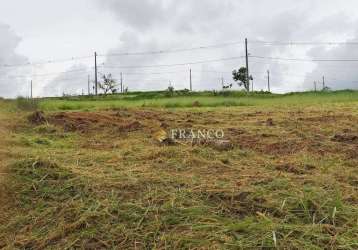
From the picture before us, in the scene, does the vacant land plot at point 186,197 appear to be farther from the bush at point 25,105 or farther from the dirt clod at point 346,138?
the bush at point 25,105

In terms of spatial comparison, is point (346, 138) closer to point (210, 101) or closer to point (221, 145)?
point (221, 145)

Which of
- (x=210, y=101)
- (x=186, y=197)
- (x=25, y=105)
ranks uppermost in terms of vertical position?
(x=210, y=101)

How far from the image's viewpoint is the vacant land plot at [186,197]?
93.9 inches

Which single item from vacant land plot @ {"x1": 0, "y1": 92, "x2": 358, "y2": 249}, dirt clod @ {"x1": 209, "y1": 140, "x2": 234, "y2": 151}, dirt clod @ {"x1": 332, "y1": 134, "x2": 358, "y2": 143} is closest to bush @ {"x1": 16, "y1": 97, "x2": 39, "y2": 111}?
vacant land plot @ {"x1": 0, "y1": 92, "x2": 358, "y2": 249}

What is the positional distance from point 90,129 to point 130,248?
474 centimetres

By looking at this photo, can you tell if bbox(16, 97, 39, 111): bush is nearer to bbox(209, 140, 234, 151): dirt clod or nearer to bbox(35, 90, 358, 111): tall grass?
bbox(35, 90, 358, 111): tall grass

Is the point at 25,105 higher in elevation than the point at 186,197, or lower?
higher

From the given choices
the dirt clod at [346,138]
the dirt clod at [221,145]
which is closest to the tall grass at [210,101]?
the dirt clod at [221,145]

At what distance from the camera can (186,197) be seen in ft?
9.37

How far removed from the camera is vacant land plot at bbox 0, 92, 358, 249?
238 centimetres

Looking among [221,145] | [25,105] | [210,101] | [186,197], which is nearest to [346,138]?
[221,145]

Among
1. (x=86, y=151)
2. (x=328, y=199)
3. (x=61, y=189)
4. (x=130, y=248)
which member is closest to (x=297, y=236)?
(x=328, y=199)

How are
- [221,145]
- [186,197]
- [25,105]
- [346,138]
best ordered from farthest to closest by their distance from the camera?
[25,105] → [346,138] → [221,145] → [186,197]

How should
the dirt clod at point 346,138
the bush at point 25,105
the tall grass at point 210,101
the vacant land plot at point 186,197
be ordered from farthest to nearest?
the tall grass at point 210,101
the bush at point 25,105
the dirt clod at point 346,138
the vacant land plot at point 186,197
